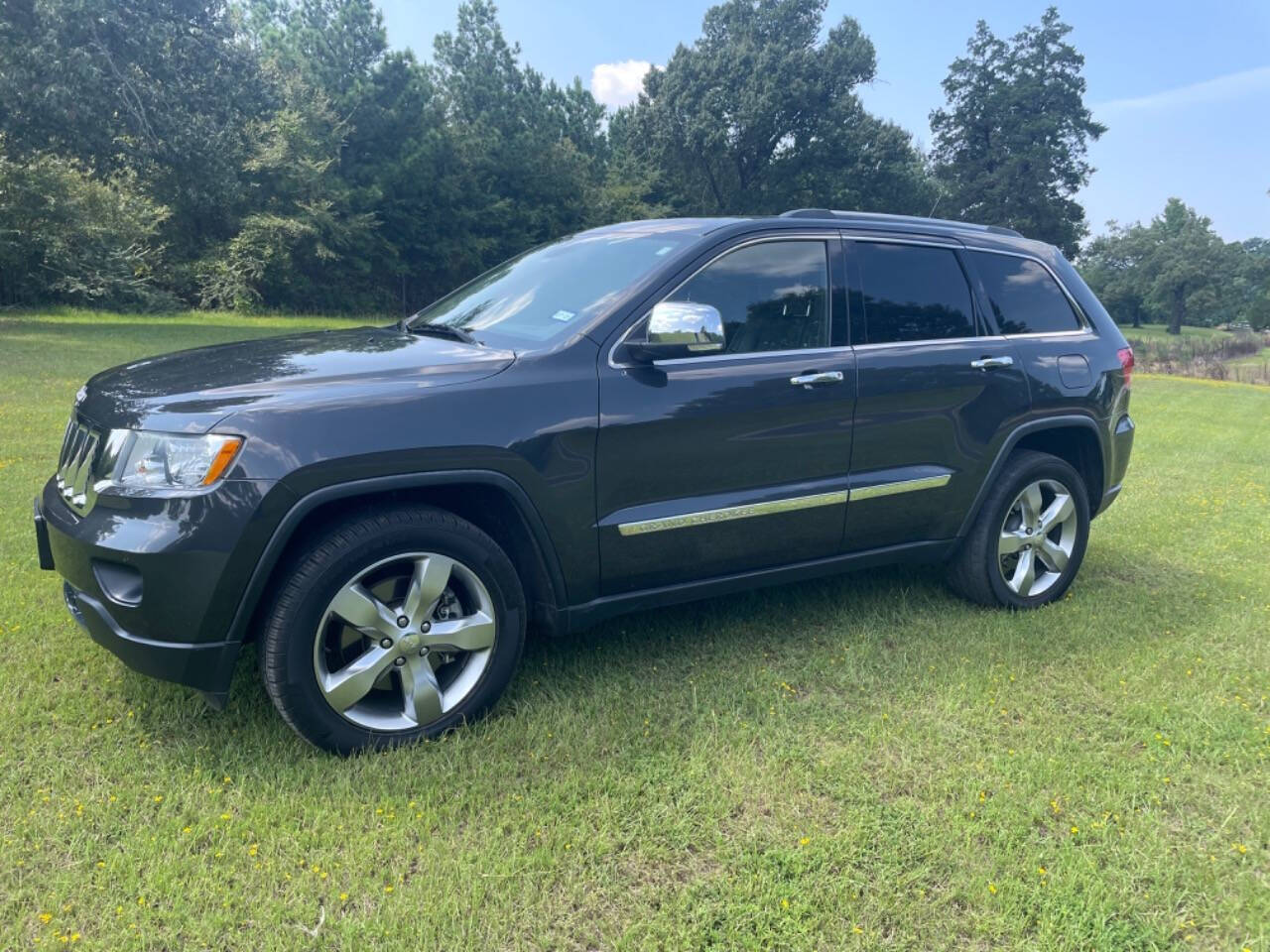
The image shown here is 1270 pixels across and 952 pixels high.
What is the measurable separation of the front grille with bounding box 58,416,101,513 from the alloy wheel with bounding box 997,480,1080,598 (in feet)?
12.4

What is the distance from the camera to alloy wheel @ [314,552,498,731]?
2.68 metres

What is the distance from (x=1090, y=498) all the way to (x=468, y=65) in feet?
156

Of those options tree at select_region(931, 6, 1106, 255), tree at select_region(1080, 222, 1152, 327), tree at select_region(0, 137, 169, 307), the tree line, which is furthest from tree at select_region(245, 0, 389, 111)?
tree at select_region(1080, 222, 1152, 327)

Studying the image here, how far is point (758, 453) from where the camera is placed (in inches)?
130

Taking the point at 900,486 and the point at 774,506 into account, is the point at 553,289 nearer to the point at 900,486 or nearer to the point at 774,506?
the point at 774,506

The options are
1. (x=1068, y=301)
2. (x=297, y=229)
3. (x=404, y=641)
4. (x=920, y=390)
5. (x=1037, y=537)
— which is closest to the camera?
(x=404, y=641)

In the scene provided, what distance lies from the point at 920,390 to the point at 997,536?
94 centimetres

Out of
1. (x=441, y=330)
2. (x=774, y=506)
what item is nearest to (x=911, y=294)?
(x=774, y=506)

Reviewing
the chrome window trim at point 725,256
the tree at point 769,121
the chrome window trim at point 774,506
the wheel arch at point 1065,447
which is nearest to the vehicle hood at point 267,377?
the chrome window trim at point 725,256

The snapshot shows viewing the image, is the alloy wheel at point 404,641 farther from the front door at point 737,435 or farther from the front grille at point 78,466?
the front grille at point 78,466

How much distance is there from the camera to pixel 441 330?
140 inches

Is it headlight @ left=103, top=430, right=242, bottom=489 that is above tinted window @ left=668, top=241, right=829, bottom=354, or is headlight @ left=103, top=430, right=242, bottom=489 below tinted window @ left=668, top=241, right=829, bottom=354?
below

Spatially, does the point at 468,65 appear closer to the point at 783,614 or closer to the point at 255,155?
the point at 255,155

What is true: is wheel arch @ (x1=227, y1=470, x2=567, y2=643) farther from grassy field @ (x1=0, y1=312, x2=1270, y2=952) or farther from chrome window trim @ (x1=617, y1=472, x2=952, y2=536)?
grassy field @ (x1=0, y1=312, x2=1270, y2=952)
